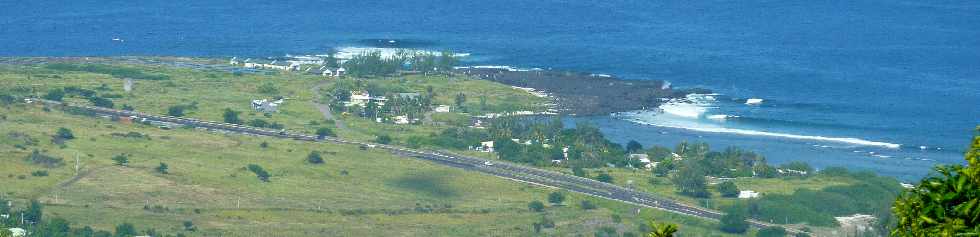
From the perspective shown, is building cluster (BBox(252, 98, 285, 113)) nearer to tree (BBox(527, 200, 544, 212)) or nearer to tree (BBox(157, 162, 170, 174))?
tree (BBox(157, 162, 170, 174))

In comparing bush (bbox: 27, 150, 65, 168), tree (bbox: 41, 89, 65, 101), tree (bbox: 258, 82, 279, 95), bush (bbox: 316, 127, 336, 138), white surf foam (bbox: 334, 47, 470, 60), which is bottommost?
bush (bbox: 27, 150, 65, 168)

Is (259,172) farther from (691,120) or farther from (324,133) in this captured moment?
(691,120)

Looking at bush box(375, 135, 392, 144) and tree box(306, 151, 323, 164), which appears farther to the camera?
bush box(375, 135, 392, 144)

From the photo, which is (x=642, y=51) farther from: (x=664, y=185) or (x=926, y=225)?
(x=926, y=225)

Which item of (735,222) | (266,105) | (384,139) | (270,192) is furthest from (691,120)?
Result: (270,192)

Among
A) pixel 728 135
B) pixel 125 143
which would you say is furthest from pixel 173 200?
pixel 728 135

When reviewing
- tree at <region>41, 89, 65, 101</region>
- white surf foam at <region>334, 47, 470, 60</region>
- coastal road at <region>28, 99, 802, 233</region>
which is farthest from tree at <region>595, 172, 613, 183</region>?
white surf foam at <region>334, 47, 470, 60</region>

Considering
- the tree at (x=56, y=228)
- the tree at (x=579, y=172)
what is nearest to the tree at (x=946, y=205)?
the tree at (x=56, y=228)

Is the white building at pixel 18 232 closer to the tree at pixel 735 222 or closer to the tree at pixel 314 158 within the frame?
the tree at pixel 314 158
